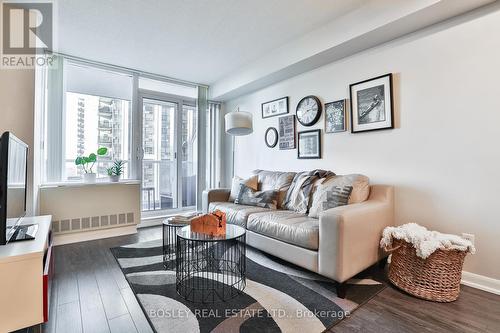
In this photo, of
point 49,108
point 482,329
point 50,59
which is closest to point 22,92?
point 49,108

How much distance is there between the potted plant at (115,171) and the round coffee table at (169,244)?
144 centimetres

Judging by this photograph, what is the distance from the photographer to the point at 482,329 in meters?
1.47

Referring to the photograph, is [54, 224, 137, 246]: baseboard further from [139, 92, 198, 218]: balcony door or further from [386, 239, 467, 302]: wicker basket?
[386, 239, 467, 302]: wicker basket

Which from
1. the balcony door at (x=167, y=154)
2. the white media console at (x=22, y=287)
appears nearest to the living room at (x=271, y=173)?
the white media console at (x=22, y=287)

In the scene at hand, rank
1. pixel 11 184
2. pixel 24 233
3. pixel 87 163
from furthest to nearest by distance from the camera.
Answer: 1. pixel 87 163
2. pixel 24 233
3. pixel 11 184

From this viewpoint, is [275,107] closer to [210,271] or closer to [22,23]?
[210,271]

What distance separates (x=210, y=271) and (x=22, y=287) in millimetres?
1265

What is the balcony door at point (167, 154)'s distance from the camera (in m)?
4.10

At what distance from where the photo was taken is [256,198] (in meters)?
3.06

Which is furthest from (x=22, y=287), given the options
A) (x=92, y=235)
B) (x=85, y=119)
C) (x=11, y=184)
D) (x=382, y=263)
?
(x=85, y=119)

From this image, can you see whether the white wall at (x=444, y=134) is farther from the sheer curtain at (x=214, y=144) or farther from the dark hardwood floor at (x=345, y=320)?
the sheer curtain at (x=214, y=144)

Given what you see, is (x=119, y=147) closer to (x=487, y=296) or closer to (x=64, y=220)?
(x=64, y=220)

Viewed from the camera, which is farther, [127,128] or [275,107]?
[127,128]

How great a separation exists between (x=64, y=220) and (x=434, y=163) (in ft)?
13.7
